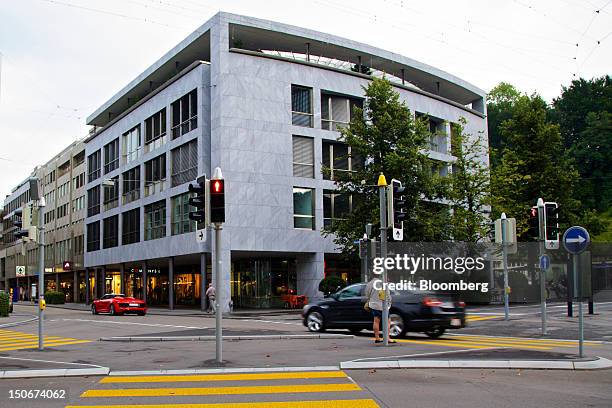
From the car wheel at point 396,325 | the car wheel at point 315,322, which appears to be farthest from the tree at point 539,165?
the car wheel at point 396,325

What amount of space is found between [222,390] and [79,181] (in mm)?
67125

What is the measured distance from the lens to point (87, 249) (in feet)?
207

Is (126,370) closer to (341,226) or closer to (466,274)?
(341,226)

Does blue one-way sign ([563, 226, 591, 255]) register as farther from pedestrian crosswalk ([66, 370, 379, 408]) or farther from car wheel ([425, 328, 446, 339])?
car wheel ([425, 328, 446, 339])

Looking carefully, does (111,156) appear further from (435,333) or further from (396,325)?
(435,333)

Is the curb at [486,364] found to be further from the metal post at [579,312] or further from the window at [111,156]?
the window at [111,156]

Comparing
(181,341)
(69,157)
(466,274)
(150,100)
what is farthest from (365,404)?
(69,157)

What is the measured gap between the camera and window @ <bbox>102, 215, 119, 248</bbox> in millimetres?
55422

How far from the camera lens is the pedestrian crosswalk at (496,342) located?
15.0m

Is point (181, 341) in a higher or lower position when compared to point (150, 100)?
lower

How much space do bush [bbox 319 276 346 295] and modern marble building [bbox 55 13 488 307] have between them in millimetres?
2283

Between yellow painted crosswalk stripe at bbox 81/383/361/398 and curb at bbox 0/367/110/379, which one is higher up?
yellow painted crosswalk stripe at bbox 81/383/361/398

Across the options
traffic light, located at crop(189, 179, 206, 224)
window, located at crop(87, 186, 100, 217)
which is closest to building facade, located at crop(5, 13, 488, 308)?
window, located at crop(87, 186, 100, 217)

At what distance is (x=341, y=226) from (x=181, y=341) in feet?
64.2
